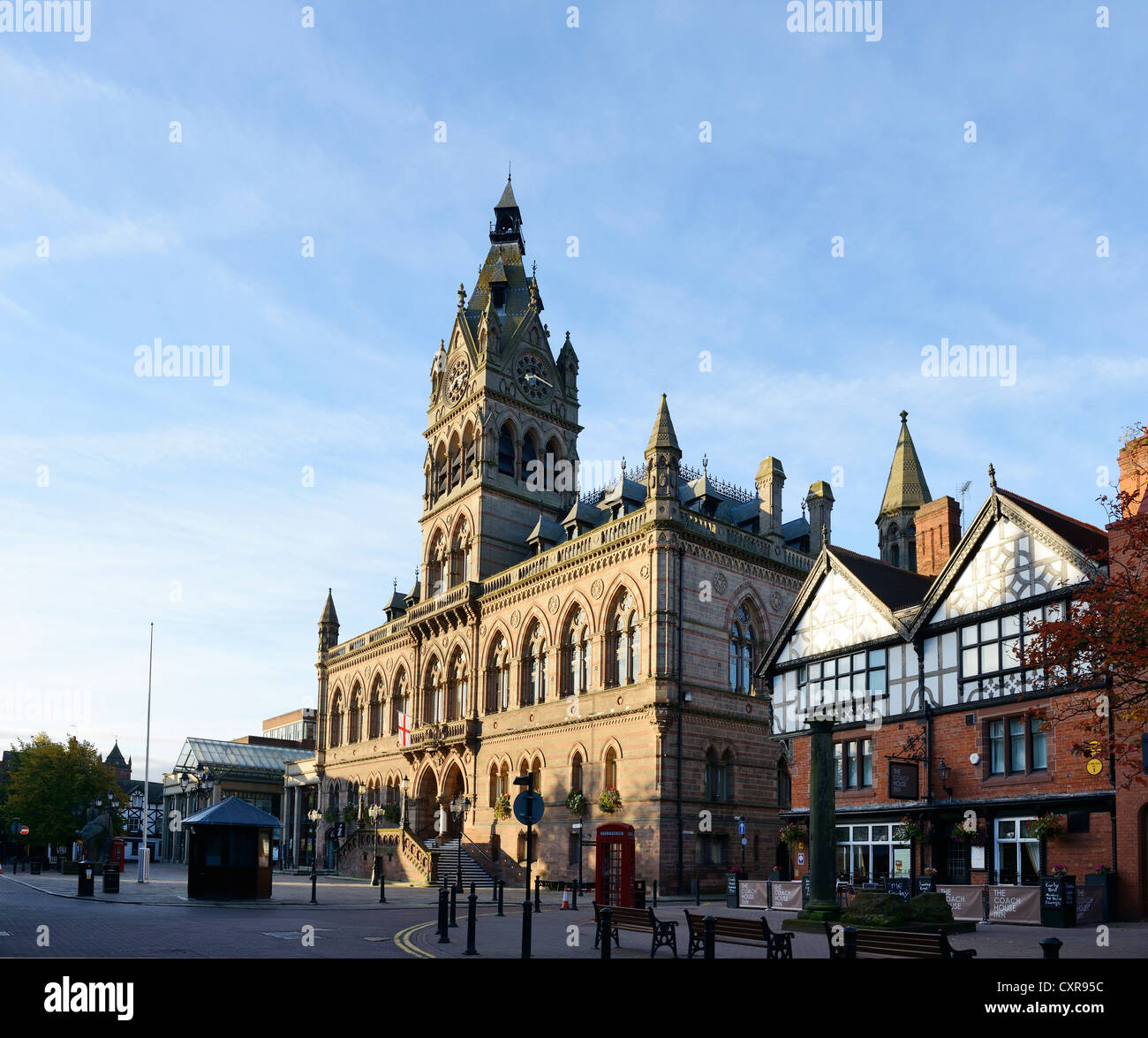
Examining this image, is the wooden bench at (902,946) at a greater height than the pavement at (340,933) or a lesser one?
greater

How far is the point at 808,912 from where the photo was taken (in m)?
23.8

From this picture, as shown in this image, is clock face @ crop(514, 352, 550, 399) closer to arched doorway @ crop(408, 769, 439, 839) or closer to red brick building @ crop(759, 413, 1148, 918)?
arched doorway @ crop(408, 769, 439, 839)

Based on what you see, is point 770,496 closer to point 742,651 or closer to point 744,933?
point 742,651

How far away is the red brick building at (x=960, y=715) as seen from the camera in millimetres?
26281

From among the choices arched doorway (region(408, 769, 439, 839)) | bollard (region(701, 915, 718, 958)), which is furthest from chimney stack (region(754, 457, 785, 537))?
bollard (region(701, 915, 718, 958))

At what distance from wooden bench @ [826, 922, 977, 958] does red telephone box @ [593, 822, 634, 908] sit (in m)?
12.1

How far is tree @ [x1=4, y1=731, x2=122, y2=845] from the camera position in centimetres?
7275

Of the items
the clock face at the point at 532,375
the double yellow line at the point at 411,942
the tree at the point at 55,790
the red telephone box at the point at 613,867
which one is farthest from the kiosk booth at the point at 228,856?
the tree at the point at 55,790

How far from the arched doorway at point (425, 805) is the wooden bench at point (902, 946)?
145 ft

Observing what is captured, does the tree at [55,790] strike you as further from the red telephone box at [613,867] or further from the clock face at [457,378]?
the red telephone box at [613,867]

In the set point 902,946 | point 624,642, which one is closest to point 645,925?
point 902,946
